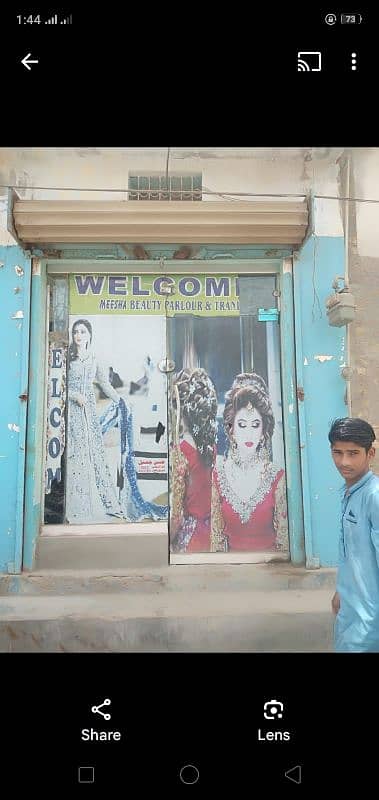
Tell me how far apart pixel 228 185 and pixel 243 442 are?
1.53m

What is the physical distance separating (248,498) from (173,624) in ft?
2.94

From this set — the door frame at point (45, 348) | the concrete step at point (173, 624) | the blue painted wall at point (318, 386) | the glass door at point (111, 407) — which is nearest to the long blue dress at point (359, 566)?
the concrete step at point (173, 624)

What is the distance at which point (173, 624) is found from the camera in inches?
88.3

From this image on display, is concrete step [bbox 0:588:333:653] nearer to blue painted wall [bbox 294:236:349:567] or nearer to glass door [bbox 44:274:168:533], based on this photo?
blue painted wall [bbox 294:236:349:567]

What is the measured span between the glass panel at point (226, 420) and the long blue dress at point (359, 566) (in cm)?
118

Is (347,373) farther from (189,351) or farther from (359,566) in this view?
(359,566)

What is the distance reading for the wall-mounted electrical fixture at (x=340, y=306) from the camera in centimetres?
273

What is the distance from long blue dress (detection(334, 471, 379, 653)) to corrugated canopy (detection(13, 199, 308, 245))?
1.84 m

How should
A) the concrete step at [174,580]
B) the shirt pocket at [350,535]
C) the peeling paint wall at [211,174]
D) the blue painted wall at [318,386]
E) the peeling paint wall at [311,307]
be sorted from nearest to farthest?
the shirt pocket at [350,535], the peeling paint wall at [211,174], the concrete step at [174,580], the peeling paint wall at [311,307], the blue painted wall at [318,386]

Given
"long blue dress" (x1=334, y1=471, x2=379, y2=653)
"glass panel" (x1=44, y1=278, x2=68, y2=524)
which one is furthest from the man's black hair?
"glass panel" (x1=44, y1=278, x2=68, y2=524)
